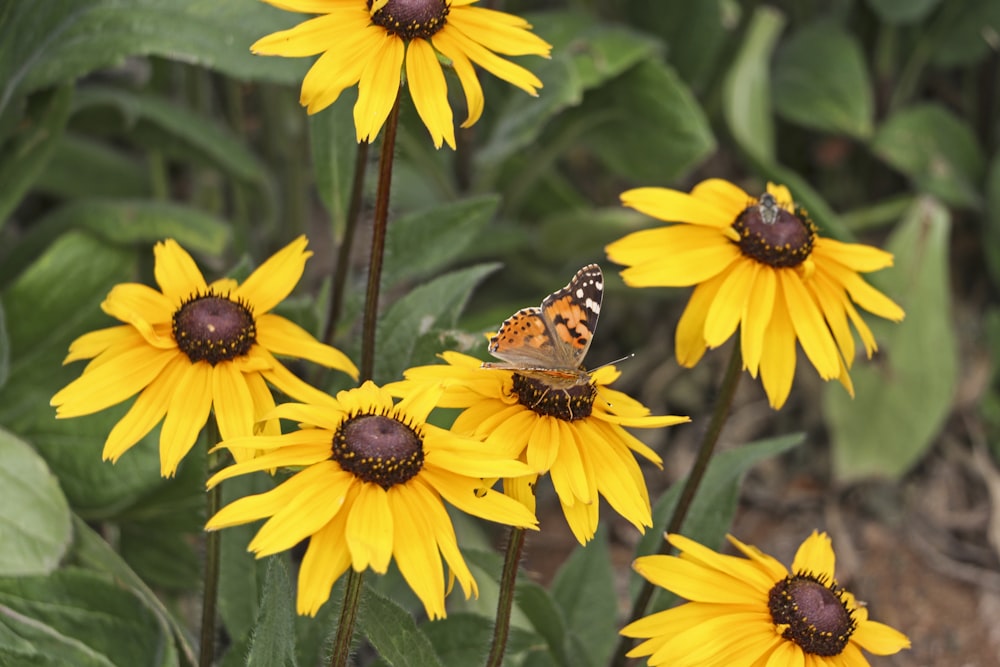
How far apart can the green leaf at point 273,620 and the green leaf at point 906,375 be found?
5.14 feet

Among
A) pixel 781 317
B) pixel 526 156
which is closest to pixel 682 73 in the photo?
pixel 526 156

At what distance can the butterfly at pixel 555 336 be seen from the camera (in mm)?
1161

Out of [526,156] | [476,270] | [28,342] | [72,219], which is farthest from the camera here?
[526,156]

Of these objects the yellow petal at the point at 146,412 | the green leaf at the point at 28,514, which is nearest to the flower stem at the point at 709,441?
the yellow petal at the point at 146,412

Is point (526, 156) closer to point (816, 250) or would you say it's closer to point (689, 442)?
point (689, 442)

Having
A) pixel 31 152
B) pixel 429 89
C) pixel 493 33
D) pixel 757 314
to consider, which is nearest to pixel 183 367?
pixel 429 89

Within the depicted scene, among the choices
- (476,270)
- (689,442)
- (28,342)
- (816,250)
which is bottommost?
(689,442)

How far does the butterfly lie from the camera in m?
1.16

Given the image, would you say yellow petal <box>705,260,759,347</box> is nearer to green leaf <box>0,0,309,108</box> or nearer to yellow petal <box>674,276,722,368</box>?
yellow petal <box>674,276,722,368</box>

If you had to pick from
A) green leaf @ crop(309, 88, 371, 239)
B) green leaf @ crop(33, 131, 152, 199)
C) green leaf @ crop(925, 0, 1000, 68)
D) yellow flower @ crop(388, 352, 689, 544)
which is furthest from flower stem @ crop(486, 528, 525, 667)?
green leaf @ crop(925, 0, 1000, 68)

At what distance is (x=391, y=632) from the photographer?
4.05ft

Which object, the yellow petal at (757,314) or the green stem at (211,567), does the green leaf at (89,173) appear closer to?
the green stem at (211,567)

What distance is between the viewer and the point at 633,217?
7.90 feet

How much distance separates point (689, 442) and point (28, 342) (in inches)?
52.9
